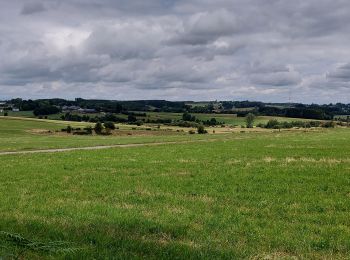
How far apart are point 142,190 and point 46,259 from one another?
352 inches

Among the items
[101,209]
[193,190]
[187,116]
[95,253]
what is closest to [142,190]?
[193,190]

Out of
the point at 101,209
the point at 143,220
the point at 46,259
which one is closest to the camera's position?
the point at 46,259

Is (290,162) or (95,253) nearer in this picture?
(95,253)

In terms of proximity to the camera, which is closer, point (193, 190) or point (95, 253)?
point (95, 253)

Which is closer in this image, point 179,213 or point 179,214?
point 179,214

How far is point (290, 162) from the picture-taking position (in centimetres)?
2733

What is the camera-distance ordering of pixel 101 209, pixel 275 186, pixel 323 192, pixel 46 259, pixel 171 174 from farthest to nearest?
pixel 171 174 < pixel 275 186 < pixel 323 192 < pixel 101 209 < pixel 46 259

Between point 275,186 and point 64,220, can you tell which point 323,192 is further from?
point 64,220

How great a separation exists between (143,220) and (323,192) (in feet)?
25.0

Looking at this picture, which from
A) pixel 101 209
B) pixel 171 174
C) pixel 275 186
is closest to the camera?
pixel 101 209

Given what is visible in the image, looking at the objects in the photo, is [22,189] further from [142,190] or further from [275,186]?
[275,186]

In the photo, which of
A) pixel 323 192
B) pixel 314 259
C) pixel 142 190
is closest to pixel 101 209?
pixel 142 190

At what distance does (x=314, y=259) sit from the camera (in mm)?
8844

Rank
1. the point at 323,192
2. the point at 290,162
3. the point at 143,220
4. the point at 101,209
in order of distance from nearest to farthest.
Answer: the point at 143,220
the point at 101,209
the point at 323,192
the point at 290,162
